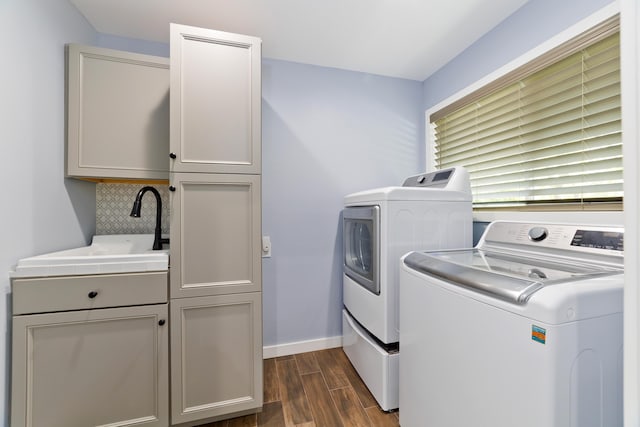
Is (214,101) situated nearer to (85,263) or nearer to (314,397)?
(85,263)

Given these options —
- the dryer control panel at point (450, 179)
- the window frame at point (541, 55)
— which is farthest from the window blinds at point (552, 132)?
the dryer control panel at point (450, 179)

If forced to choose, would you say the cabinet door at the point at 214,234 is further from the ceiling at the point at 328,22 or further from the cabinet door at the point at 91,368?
the ceiling at the point at 328,22

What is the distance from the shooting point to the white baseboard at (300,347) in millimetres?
2137

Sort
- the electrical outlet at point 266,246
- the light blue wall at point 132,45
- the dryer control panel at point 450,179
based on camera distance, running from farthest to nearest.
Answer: the electrical outlet at point 266,246 → the light blue wall at point 132,45 → the dryer control panel at point 450,179

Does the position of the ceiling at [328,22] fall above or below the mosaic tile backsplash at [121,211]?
above

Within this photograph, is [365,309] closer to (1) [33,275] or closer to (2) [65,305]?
(2) [65,305]

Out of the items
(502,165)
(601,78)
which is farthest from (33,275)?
(601,78)

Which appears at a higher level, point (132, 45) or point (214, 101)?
point (132, 45)

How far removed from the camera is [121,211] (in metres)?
1.86

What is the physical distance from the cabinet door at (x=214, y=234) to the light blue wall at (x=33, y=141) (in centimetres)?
62

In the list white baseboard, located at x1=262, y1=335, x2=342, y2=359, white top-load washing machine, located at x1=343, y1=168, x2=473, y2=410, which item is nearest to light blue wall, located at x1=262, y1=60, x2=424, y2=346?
white baseboard, located at x1=262, y1=335, x2=342, y2=359

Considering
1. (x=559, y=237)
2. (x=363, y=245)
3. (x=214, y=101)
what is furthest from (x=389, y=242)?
(x=214, y=101)

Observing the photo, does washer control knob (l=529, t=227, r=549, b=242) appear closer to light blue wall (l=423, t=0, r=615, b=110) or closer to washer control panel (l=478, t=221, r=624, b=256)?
washer control panel (l=478, t=221, r=624, b=256)

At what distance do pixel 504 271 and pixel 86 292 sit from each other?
5.88ft
